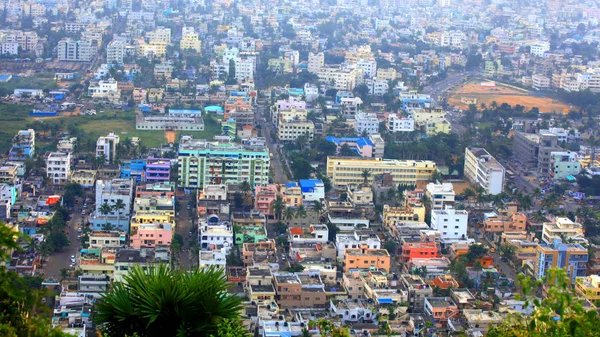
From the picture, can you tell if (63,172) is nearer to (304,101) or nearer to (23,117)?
(23,117)

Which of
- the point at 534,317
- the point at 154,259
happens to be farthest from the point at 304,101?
the point at 534,317

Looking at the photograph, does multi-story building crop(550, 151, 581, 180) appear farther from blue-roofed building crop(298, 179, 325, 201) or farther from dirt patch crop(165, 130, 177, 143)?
dirt patch crop(165, 130, 177, 143)

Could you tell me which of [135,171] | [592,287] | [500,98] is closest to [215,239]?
[135,171]

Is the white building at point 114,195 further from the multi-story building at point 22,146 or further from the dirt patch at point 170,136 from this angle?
the dirt patch at point 170,136

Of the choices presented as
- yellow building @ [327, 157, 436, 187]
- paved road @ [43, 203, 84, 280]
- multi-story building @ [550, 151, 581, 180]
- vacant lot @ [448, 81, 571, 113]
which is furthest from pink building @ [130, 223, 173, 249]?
vacant lot @ [448, 81, 571, 113]

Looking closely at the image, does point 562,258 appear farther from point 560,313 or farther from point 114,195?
point 560,313

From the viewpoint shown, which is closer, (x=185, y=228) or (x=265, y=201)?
(x=185, y=228)
